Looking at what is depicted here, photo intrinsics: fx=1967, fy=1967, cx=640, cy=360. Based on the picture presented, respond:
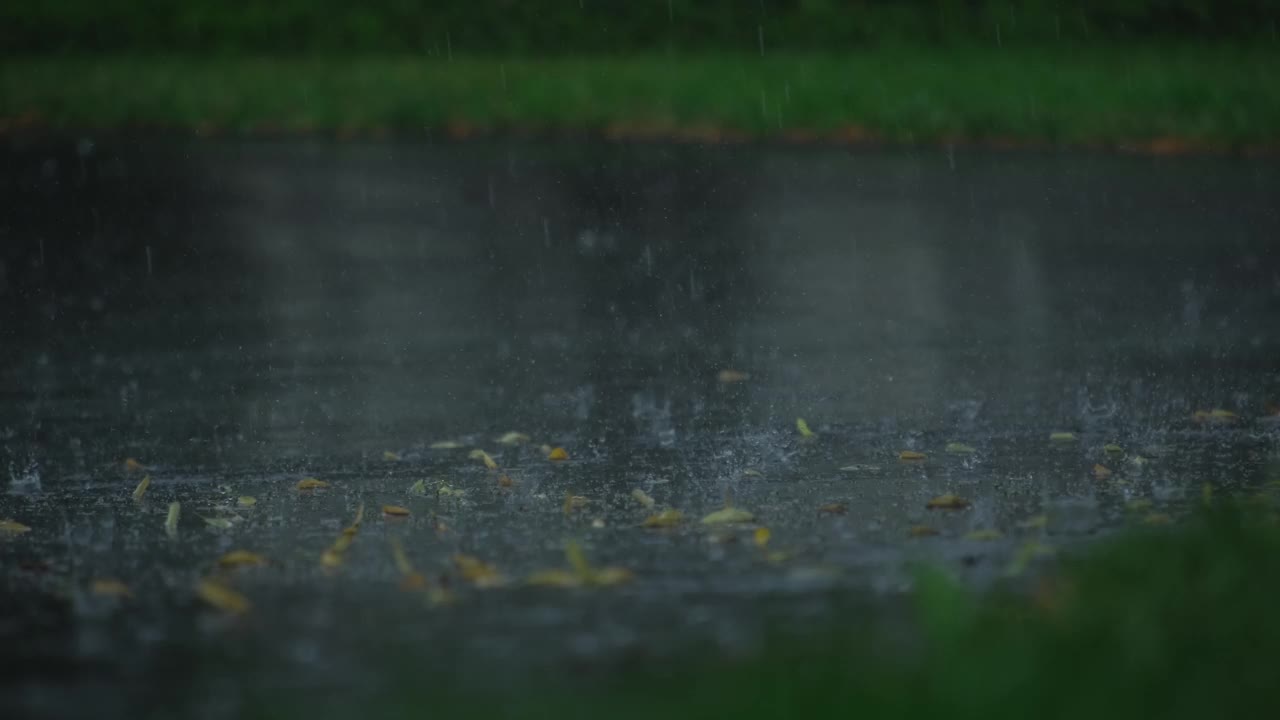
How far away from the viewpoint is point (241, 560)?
20.5ft

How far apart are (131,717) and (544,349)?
6199mm

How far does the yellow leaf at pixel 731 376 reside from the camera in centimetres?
968

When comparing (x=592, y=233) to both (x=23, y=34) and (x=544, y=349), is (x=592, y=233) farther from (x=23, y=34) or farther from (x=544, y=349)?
(x=23, y=34)

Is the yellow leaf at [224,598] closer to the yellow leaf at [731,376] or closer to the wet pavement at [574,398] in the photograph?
the wet pavement at [574,398]

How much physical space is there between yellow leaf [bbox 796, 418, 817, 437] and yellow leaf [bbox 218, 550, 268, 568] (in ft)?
9.23

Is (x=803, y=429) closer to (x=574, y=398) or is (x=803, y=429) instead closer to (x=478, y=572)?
(x=574, y=398)

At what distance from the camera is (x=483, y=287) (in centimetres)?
1304

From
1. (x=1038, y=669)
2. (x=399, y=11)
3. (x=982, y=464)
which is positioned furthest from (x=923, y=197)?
(x=399, y=11)

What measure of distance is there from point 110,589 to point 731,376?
443cm

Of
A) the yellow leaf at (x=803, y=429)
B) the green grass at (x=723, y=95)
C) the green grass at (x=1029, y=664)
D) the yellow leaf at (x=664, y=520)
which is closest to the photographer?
the green grass at (x=1029, y=664)

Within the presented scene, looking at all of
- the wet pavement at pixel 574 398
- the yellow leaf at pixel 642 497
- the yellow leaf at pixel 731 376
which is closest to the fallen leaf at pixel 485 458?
the wet pavement at pixel 574 398

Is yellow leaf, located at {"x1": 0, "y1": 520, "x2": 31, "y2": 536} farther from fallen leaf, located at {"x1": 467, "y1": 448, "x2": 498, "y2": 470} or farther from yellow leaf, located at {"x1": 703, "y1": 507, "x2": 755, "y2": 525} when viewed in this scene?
yellow leaf, located at {"x1": 703, "y1": 507, "x2": 755, "y2": 525}

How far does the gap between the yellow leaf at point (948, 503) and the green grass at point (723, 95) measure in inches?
587

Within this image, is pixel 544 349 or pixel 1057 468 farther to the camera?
pixel 544 349
